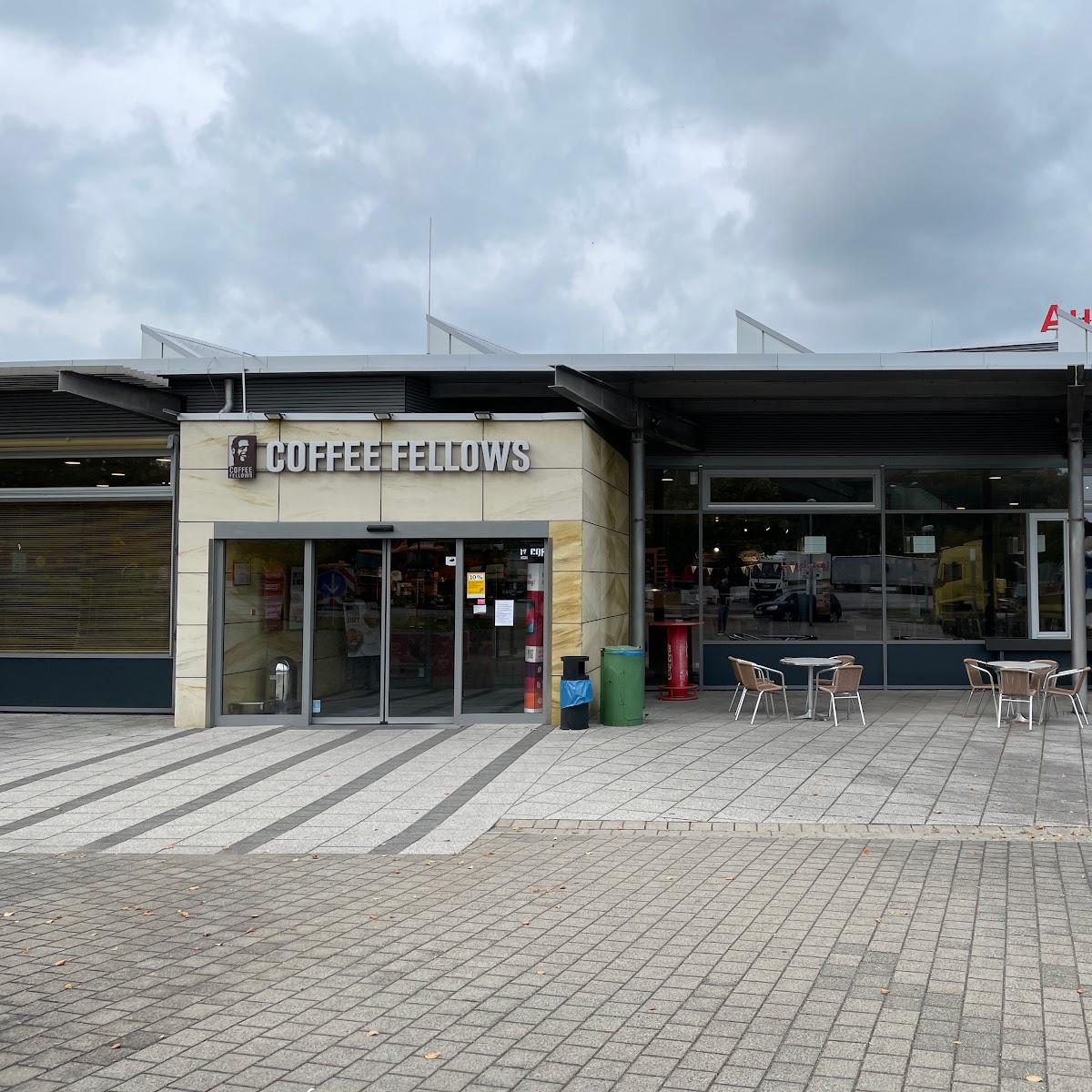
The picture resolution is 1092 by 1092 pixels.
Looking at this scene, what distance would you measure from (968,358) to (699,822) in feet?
25.6

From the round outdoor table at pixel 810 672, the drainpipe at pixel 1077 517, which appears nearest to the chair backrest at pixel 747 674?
the round outdoor table at pixel 810 672

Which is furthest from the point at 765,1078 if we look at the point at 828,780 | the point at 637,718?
the point at 637,718

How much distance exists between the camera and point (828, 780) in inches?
376

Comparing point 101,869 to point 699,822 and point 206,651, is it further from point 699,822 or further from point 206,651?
point 206,651

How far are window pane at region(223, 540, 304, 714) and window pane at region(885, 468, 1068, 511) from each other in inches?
369

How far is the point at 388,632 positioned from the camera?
12.9 meters

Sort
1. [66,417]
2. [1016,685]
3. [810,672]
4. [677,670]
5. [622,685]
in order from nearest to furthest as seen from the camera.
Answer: [622,685] < [1016,685] < [810,672] < [66,417] < [677,670]

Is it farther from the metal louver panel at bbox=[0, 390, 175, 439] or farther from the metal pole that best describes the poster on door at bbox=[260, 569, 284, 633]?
the metal pole

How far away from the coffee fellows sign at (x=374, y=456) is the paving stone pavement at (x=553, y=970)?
633 cm

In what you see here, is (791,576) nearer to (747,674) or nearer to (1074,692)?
(747,674)

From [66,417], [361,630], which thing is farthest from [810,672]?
[66,417]

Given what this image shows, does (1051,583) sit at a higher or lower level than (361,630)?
higher

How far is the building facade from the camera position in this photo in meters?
12.9

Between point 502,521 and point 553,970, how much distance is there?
27.0 feet
